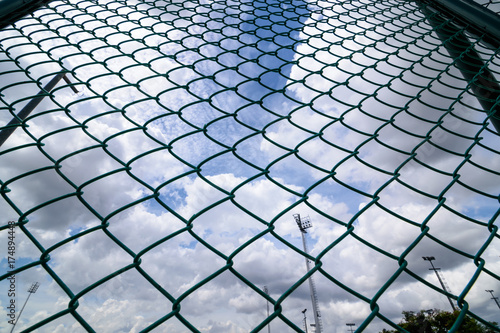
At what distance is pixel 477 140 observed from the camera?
60.7 inches

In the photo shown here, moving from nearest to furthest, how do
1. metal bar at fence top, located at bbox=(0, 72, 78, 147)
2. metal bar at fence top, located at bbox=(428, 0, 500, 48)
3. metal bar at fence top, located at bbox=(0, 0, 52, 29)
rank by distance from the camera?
metal bar at fence top, located at bbox=(0, 72, 78, 147)
metal bar at fence top, located at bbox=(0, 0, 52, 29)
metal bar at fence top, located at bbox=(428, 0, 500, 48)

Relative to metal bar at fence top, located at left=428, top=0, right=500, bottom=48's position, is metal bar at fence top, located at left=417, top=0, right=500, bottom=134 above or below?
below

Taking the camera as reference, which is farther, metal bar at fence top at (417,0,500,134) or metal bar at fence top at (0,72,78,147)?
metal bar at fence top at (417,0,500,134)

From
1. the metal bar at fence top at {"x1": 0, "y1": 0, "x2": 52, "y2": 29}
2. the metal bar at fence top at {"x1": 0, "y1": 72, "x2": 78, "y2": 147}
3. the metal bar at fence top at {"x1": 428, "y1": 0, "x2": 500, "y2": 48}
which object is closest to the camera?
the metal bar at fence top at {"x1": 0, "y1": 72, "x2": 78, "y2": 147}

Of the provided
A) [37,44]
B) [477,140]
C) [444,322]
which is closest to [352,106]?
[477,140]

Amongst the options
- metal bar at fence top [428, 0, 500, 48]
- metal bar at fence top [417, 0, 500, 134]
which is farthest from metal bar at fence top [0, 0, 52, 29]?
metal bar at fence top [428, 0, 500, 48]

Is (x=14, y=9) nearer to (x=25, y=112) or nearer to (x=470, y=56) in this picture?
(x=25, y=112)

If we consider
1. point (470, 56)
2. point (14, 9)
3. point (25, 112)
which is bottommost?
point (25, 112)

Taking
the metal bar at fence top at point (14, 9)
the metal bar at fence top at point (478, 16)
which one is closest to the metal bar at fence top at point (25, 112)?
the metal bar at fence top at point (14, 9)

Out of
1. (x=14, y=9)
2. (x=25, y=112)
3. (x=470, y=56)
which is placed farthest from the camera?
(x=470, y=56)

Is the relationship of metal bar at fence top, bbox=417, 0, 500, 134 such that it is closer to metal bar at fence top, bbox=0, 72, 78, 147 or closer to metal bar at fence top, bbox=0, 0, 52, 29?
metal bar at fence top, bbox=0, 72, 78, 147

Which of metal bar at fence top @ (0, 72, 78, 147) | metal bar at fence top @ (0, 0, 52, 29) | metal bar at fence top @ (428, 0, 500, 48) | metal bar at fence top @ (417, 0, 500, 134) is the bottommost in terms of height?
metal bar at fence top @ (0, 72, 78, 147)

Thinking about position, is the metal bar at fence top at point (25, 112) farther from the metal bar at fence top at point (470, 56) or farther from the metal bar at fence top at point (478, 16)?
the metal bar at fence top at point (478, 16)

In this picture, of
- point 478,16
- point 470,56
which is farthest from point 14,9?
point 478,16
